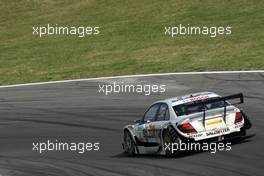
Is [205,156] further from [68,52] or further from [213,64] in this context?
[68,52]

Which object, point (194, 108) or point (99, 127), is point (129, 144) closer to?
point (194, 108)

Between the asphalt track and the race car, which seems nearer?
the asphalt track

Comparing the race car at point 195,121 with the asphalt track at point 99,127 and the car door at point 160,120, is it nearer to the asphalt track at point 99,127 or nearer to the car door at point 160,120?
the car door at point 160,120

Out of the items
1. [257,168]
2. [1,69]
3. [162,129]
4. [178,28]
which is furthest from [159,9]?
[257,168]

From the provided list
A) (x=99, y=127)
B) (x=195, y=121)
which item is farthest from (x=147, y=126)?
(x=99, y=127)

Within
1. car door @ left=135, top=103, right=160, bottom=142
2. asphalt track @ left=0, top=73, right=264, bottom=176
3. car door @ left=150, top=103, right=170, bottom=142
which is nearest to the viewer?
asphalt track @ left=0, top=73, right=264, bottom=176

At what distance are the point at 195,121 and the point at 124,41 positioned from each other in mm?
20963

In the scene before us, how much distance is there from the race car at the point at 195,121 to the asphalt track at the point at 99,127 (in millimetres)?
345

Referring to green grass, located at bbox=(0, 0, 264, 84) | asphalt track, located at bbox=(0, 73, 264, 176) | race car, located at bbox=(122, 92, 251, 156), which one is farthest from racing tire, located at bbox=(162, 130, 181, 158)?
green grass, located at bbox=(0, 0, 264, 84)

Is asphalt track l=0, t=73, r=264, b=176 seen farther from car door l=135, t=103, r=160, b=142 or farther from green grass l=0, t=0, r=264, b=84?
green grass l=0, t=0, r=264, b=84

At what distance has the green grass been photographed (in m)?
29.3

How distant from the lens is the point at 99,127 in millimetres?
19781

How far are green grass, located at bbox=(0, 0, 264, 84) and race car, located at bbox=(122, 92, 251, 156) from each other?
36.6 ft

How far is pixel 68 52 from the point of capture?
113 ft
